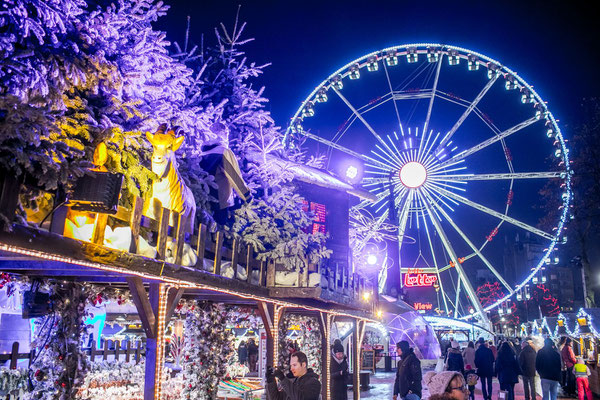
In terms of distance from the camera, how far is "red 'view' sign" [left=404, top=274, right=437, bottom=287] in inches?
1211

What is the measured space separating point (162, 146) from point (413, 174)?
686 inches

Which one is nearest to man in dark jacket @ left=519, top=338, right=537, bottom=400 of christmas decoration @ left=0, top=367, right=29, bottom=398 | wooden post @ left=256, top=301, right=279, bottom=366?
wooden post @ left=256, top=301, right=279, bottom=366

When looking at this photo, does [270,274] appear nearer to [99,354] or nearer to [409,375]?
[409,375]

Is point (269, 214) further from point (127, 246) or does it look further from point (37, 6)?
point (37, 6)

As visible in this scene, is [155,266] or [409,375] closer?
[155,266]

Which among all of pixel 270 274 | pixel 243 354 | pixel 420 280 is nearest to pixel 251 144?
pixel 270 274

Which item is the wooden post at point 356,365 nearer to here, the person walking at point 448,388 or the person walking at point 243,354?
the person walking at point 448,388

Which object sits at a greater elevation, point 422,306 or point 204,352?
point 422,306

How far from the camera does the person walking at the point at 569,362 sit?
44.9 feet

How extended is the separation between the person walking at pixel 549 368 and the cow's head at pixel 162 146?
356 inches

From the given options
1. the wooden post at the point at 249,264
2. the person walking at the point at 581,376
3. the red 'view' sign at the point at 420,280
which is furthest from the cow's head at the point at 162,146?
the red 'view' sign at the point at 420,280

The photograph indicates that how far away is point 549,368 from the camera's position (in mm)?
10664

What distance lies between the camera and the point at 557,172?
21.2 metres

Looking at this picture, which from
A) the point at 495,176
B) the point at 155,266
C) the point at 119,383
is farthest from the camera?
the point at 495,176
